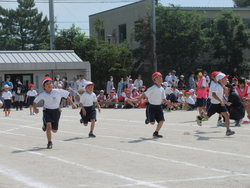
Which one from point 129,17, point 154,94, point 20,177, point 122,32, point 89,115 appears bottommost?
point 20,177

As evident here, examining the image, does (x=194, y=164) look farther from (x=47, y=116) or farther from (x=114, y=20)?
(x=114, y=20)

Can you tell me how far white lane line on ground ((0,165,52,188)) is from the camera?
7.18 meters

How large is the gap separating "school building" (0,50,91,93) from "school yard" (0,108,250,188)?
20.0m

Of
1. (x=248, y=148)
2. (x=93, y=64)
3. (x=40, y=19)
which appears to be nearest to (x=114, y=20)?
(x=93, y=64)

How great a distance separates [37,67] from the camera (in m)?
34.9

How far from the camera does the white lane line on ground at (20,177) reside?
7184mm

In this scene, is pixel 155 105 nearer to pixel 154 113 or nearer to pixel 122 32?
pixel 154 113

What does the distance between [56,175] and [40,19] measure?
78286 millimetres

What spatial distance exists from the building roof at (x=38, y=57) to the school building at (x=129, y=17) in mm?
7400

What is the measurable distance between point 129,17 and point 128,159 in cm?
4034

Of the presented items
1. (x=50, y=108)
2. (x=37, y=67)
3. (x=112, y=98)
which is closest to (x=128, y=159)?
(x=50, y=108)

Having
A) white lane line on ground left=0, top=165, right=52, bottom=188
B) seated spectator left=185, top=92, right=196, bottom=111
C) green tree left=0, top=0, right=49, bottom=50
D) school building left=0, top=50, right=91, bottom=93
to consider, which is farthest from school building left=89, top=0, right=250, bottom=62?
white lane line on ground left=0, top=165, right=52, bottom=188

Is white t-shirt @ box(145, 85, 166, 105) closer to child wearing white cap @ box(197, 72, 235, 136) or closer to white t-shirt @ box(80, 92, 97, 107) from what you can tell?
child wearing white cap @ box(197, 72, 235, 136)

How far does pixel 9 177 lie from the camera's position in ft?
25.8
